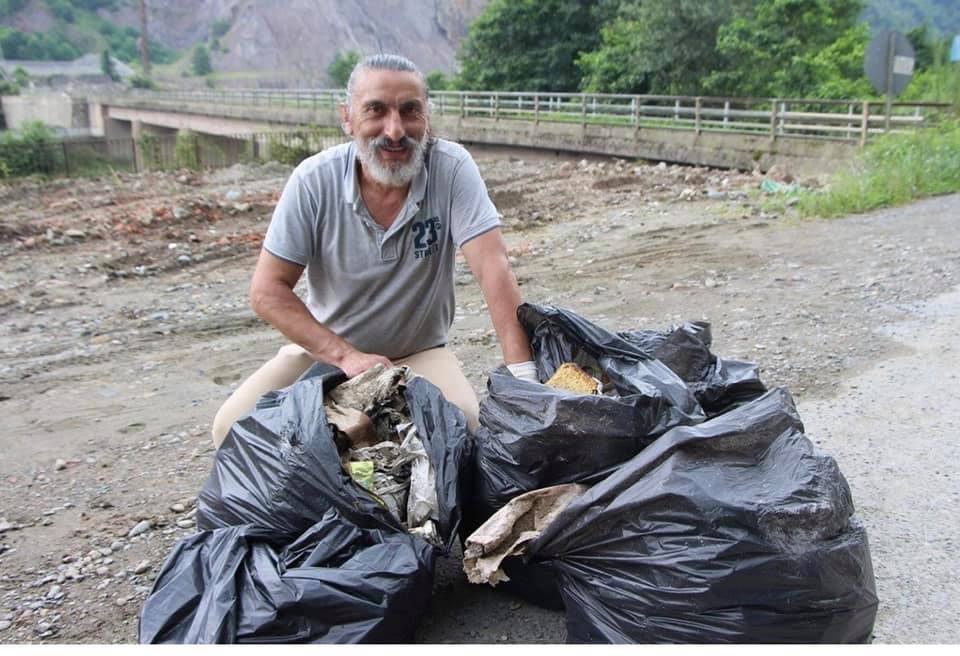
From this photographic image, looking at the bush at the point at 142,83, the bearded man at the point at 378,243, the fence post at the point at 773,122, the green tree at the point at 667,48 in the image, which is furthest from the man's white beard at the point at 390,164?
the bush at the point at 142,83

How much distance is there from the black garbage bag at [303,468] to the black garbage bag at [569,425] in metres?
0.10

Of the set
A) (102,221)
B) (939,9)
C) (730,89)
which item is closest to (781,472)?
(102,221)

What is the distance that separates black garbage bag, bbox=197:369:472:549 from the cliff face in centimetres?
10651

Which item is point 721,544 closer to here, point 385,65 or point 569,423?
point 569,423

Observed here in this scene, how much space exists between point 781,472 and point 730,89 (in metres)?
24.2

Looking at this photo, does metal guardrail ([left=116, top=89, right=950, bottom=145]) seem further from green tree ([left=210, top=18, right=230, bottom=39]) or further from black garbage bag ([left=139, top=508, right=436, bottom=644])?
green tree ([left=210, top=18, right=230, bottom=39])

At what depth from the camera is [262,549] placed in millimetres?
1971

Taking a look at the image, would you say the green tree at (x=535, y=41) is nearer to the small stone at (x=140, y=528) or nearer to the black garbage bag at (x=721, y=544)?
the small stone at (x=140, y=528)

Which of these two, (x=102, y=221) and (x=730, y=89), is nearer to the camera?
(x=102, y=221)

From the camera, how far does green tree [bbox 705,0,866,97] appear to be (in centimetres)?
2262

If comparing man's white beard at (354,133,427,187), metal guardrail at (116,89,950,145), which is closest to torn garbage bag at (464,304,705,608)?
man's white beard at (354,133,427,187)

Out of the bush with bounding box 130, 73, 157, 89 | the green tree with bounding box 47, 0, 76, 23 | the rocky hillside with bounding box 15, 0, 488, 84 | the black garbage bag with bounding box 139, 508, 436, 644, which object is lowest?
the black garbage bag with bounding box 139, 508, 436, 644

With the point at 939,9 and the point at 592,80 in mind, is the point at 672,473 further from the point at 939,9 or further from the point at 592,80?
the point at 939,9

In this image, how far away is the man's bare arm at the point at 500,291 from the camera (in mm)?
2570
